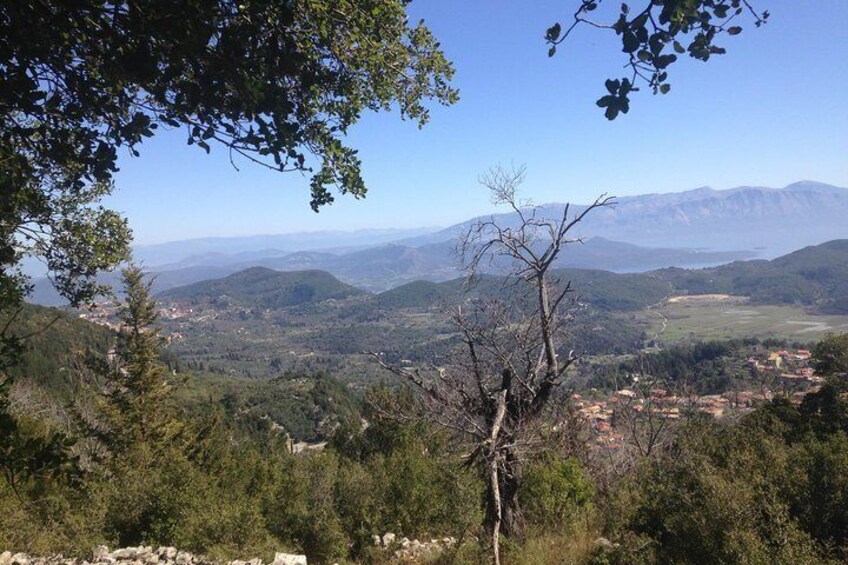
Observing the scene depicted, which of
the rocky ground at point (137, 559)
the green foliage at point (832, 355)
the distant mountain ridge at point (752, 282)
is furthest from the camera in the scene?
the distant mountain ridge at point (752, 282)

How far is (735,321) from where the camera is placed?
100 metres

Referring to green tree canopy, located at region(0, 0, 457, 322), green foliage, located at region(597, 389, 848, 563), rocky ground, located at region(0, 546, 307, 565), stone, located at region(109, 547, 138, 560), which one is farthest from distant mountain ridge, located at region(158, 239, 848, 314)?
green tree canopy, located at region(0, 0, 457, 322)

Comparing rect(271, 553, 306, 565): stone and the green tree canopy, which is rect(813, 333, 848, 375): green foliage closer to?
rect(271, 553, 306, 565): stone

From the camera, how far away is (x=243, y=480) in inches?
582

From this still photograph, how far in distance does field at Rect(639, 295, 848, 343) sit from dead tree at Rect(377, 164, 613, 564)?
6965 cm

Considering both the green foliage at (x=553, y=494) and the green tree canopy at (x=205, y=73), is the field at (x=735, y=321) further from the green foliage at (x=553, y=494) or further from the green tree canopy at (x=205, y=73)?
the green tree canopy at (x=205, y=73)

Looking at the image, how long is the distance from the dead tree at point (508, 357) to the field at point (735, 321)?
69651 millimetres

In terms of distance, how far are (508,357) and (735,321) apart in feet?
372

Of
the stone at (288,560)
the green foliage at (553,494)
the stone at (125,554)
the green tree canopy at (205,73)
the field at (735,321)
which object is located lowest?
the field at (735,321)

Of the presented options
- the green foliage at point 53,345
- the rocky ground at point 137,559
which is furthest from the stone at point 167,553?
the green foliage at point 53,345

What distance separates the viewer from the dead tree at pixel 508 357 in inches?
245

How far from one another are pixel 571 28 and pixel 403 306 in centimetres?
17058

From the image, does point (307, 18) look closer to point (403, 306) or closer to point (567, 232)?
point (567, 232)

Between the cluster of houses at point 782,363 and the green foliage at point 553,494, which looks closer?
the green foliage at point 553,494
